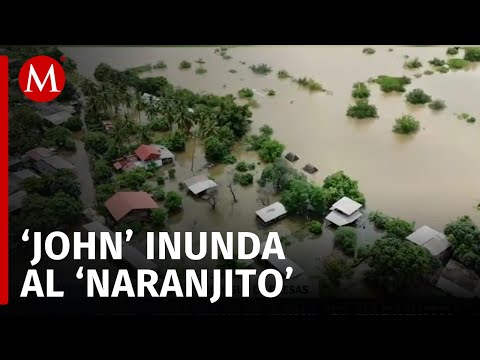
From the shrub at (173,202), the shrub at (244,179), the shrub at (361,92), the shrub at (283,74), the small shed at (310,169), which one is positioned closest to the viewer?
the shrub at (173,202)

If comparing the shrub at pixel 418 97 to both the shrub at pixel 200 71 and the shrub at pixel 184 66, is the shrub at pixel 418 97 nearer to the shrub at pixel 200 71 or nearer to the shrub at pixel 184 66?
the shrub at pixel 200 71

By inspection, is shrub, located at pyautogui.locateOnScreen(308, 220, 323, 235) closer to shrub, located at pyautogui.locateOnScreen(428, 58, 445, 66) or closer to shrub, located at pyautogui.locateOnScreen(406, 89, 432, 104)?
shrub, located at pyautogui.locateOnScreen(406, 89, 432, 104)

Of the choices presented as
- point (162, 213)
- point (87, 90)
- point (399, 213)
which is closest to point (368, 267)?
point (399, 213)

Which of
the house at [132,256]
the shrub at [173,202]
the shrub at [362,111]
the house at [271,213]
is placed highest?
the shrub at [362,111]

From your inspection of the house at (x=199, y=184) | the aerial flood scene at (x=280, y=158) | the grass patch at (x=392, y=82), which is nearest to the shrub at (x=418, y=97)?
the aerial flood scene at (x=280, y=158)

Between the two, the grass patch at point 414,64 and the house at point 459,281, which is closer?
the house at point 459,281

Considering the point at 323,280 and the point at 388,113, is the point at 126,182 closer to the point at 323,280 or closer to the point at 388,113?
the point at 323,280

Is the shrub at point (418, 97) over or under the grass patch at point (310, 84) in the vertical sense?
under
